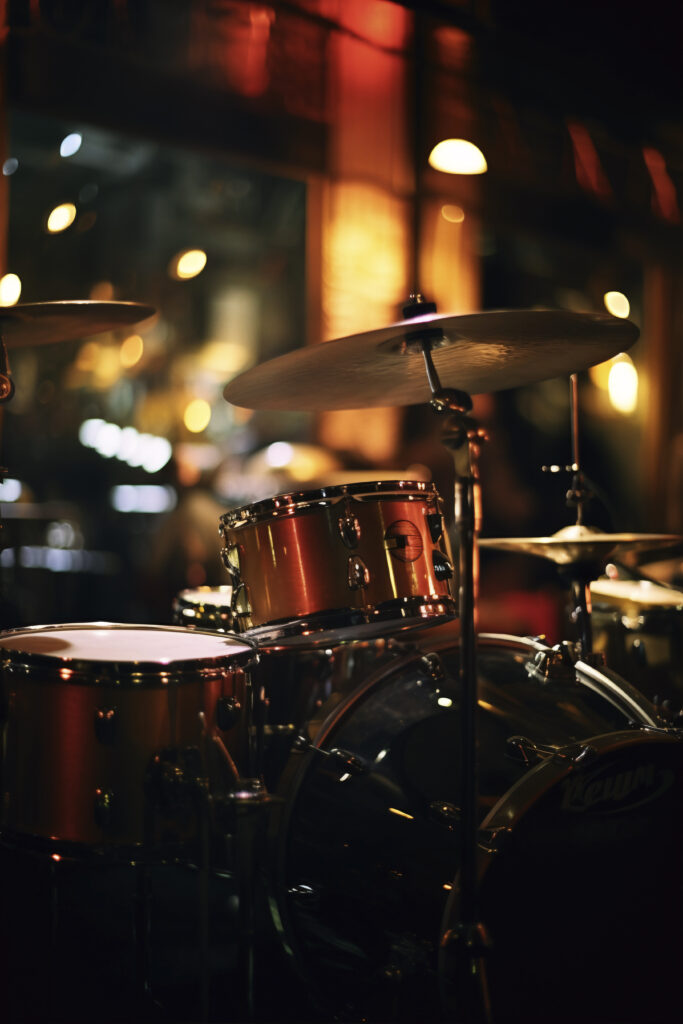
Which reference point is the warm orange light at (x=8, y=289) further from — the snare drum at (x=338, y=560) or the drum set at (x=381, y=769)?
the snare drum at (x=338, y=560)

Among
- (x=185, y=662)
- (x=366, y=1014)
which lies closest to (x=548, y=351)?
(x=185, y=662)

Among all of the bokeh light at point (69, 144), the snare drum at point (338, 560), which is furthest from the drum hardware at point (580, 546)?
the bokeh light at point (69, 144)

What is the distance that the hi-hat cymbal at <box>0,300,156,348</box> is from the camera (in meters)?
2.08

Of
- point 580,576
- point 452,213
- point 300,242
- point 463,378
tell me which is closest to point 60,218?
point 300,242

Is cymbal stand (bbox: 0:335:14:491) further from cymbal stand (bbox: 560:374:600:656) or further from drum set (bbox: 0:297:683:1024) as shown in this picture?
cymbal stand (bbox: 560:374:600:656)

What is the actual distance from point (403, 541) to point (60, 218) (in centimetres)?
422

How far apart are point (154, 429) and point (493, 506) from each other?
93.6 inches

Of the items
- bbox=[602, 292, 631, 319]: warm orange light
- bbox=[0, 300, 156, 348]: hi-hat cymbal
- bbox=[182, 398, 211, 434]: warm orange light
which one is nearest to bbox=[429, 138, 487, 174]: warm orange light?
bbox=[0, 300, 156, 348]: hi-hat cymbal

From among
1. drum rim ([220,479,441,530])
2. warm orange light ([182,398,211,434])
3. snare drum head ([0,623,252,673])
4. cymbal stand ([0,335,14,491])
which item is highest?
warm orange light ([182,398,211,434])

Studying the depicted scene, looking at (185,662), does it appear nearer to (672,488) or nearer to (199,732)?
(199,732)

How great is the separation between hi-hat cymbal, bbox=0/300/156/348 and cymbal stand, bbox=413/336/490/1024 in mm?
845

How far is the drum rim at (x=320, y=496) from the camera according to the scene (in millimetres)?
1997

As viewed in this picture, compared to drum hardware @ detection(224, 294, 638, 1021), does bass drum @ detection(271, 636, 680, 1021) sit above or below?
below

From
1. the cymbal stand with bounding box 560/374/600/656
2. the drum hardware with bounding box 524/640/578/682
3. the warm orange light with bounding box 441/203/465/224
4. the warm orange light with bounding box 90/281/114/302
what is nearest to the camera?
the drum hardware with bounding box 524/640/578/682
